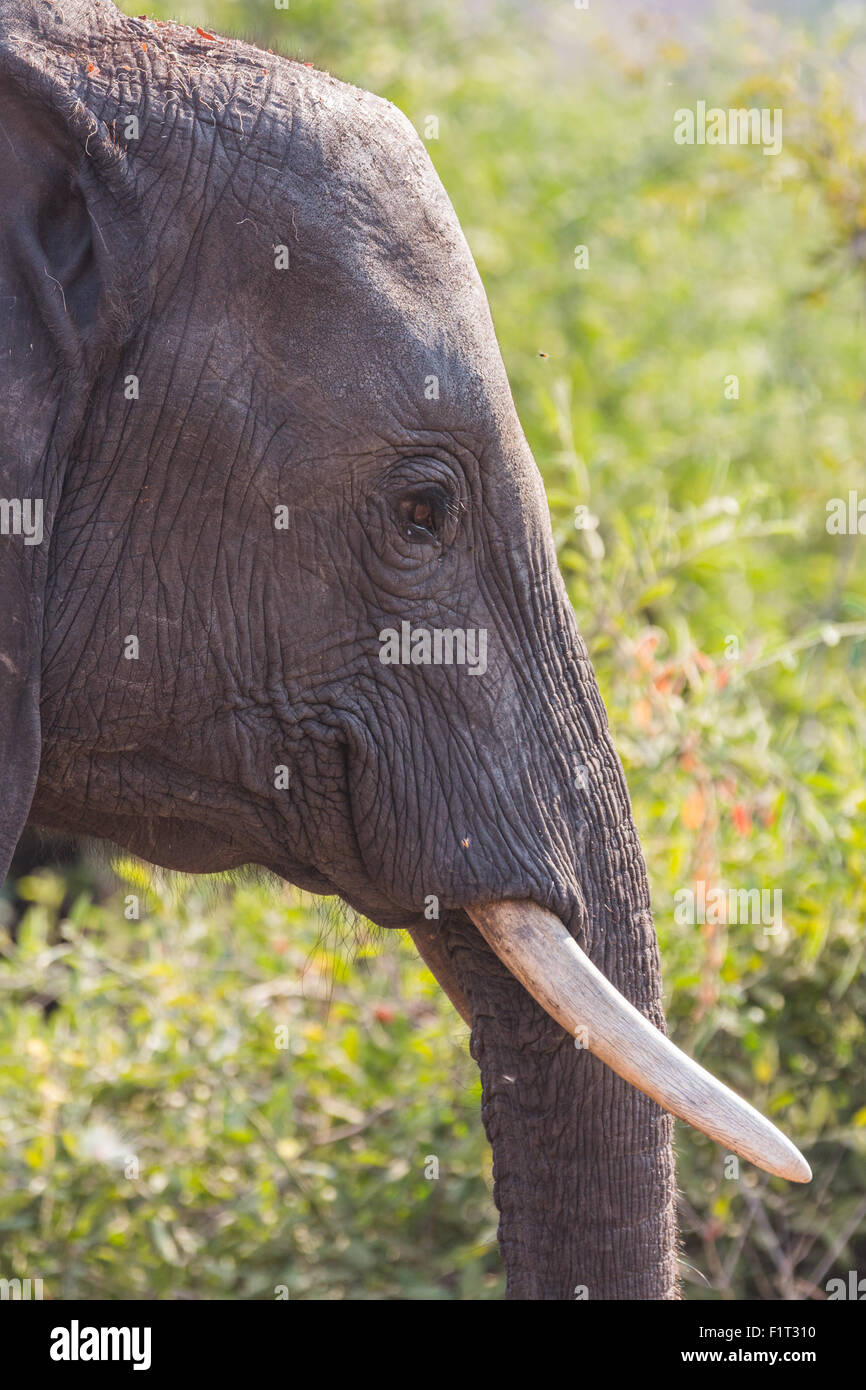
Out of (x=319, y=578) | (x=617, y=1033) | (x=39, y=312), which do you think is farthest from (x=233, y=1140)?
(x=39, y=312)

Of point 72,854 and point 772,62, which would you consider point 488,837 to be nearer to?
point 72,854

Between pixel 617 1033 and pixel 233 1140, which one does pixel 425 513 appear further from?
pixel 233 1140

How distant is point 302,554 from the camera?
2441 millimetres

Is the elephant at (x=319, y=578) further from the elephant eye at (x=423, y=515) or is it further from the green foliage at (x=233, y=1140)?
the green foliage at (x=233, y=1140)

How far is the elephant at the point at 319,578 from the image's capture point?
7.66 ft

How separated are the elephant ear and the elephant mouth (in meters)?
0.74

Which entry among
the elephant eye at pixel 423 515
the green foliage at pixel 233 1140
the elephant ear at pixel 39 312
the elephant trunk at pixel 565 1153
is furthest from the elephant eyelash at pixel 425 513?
the green foliage at pixel 233 1140

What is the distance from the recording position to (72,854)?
2.87 meters

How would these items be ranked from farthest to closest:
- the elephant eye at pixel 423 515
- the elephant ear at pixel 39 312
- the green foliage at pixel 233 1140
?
1. the green foliage at pixel 233 1140
2. the elephant eye at pixel 423 515
3. the elephant ear at pixel 39 312

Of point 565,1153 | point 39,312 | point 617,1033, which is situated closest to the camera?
point 39,312

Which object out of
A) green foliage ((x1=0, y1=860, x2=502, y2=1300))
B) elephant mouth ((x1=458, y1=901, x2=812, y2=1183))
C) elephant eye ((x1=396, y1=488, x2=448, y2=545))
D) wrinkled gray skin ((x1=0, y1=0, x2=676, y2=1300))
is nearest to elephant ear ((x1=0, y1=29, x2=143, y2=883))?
wrinkled gray skin ((x1=0, y1=0, x2=676, y2=1300))

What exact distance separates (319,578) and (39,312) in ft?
1.75

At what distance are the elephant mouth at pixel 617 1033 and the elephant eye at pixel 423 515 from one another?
1.82 ft
